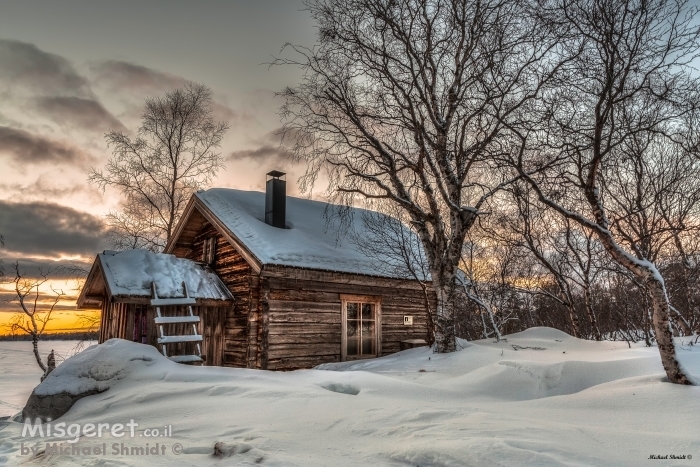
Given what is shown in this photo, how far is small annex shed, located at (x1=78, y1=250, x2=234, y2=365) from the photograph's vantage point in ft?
34.1

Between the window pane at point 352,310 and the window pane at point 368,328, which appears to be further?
the window pane at point 368,328

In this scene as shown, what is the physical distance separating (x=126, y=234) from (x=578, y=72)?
19298mm

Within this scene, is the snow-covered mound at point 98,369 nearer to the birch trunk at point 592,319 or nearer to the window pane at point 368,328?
the window pane at point 368,328

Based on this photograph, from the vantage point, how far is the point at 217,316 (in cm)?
1215

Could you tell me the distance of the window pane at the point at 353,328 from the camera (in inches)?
507

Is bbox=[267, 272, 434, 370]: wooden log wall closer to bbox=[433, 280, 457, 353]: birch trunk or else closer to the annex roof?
the annex roof

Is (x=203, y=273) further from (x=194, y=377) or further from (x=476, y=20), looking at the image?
(x=476, y=20)

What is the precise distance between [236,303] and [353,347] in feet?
12.0

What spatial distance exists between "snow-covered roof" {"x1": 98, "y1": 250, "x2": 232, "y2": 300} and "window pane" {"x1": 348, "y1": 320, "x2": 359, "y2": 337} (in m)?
3.60

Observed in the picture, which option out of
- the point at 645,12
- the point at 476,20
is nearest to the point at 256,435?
the point at 645,12

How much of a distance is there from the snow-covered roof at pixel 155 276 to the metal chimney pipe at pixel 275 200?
254cm

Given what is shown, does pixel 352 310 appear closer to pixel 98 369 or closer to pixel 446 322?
pixel 446 322

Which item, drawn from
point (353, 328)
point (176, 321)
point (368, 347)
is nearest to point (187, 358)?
point (176, 321)

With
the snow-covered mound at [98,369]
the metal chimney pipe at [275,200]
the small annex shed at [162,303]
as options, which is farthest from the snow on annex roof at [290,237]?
the snow-covered mound at [98,369]
